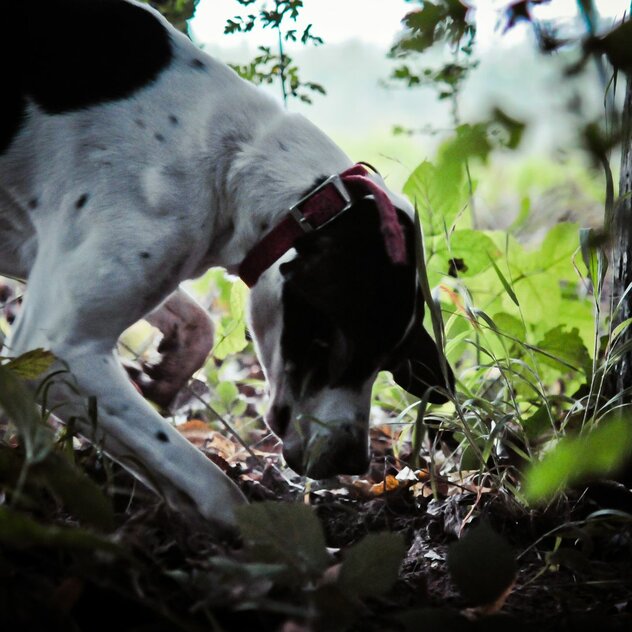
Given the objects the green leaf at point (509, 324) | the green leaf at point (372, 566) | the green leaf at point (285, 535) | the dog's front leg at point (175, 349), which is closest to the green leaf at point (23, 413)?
the green leaf at point (285, 535)

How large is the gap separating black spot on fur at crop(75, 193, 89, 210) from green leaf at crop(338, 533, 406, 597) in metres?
1.16

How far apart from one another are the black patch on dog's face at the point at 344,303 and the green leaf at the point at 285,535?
0.76 m

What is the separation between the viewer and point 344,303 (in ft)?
6.23

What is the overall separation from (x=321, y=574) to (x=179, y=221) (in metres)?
1.06

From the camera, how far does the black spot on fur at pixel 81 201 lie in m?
1.97

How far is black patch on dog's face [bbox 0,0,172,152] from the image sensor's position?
2062mm

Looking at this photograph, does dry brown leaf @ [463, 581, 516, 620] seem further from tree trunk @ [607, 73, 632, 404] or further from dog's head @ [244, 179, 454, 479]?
tree trunk @ [607, 73, 632, 404]

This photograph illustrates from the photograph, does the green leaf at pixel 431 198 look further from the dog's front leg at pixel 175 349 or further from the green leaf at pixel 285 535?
the green leaf at pixel 285 535

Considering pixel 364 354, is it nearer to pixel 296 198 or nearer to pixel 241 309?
pixel 296 198

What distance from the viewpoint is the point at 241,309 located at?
2.64m

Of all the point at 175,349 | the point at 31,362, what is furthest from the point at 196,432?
the point at 31,362

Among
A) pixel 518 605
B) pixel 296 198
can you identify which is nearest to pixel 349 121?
pixel 296 198

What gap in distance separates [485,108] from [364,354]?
3.94 ft

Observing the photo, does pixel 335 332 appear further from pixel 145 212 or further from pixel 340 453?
pixel 145 212
